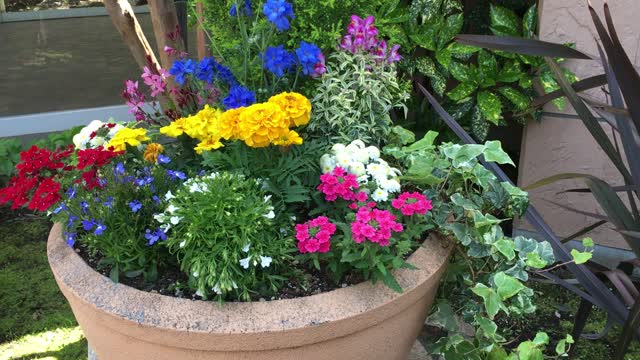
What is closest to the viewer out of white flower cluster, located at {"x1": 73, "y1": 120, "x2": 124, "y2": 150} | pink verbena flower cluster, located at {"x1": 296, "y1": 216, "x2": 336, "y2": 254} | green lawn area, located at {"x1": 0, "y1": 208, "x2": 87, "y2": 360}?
pink verbena flower cluster, located at {"x1": 296, "y1": 216, "x2": 336, "y2": 254}

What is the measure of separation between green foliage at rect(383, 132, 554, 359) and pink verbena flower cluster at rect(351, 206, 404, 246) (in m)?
0.27

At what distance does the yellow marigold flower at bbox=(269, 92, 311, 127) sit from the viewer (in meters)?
Result: 1.59

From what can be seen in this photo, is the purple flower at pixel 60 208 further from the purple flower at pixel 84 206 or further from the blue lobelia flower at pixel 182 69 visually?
the blue lobelia flower at pixel 182 69

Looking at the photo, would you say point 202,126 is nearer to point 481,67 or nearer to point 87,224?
point 87,224

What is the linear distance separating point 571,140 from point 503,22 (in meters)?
0.63

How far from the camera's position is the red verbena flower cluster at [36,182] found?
5.29ft

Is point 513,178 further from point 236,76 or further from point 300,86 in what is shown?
point 236,76

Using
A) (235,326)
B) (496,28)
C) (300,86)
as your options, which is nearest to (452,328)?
(235,326)

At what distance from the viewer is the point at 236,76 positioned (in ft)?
6.51

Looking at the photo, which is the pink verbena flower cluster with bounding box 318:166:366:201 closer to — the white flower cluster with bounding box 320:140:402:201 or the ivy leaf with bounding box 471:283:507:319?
the white flower cluster with bounding box 320:140:402:201

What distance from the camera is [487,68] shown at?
8.64 feet

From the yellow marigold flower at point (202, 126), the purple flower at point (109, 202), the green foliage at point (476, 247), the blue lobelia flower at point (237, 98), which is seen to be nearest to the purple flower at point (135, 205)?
the purple flower at point (109, 202)

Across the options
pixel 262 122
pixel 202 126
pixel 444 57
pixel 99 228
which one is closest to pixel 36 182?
pixel 99 228

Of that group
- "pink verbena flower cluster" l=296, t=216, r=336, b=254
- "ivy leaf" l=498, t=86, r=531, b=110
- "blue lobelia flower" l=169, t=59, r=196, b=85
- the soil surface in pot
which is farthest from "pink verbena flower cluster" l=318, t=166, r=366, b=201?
"ivy leaf" l=498, t=86, r=531, b=110
